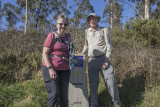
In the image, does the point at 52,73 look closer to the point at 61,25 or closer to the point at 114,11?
the point at 61,25

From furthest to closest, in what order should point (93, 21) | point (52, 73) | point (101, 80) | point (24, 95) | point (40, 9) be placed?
point (40, 9) < point (101, 80) < point (24, 95) < point (93, 21) < point (52, 73)

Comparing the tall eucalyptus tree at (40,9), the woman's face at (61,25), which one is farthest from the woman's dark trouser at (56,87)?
the tall eucalyptus tree at (40,9)

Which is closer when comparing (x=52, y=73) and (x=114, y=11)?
(x=52, y=73)

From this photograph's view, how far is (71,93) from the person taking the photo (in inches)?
108

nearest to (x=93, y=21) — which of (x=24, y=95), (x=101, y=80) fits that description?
(x=101, y=80)

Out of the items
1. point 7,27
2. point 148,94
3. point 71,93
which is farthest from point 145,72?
point 7,27

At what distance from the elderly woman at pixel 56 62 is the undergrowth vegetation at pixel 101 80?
105 cm

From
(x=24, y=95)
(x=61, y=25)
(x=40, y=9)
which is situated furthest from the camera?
(x=40, y=9)

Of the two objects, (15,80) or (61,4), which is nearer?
(15,80)

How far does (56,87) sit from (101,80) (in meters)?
2.04

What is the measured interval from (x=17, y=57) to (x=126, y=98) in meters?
3.23

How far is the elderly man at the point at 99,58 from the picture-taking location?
96.8 inches

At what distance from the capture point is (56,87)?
1966 millimetres

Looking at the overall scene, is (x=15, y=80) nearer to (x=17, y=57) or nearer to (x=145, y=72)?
(x=17, y=57)
